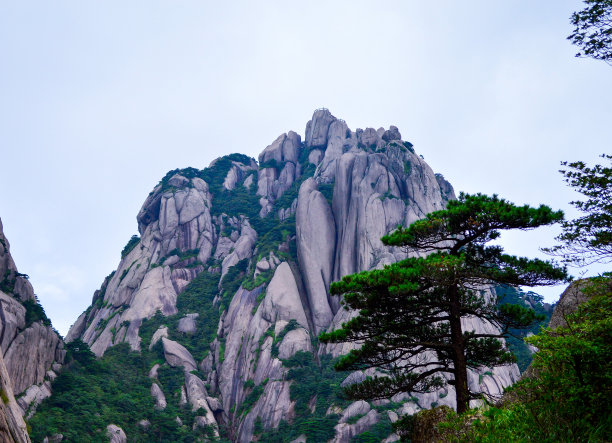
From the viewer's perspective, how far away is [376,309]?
544 inches

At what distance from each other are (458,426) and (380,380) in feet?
19.9

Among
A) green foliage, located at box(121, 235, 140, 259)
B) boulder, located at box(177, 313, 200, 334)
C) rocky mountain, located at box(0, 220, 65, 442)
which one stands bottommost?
rocky mountain, located at box(0, 220, 65, 442)

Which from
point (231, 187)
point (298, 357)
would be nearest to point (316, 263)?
point (298, 357)

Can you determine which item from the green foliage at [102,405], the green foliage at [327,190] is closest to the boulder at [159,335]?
the green foliage at [102,405]

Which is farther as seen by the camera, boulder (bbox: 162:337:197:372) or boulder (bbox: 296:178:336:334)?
boulder (bbox: 296:178:336:334)

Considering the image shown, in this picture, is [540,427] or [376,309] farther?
[376,309]

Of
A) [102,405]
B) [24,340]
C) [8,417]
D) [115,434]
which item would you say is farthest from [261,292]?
[8,417]

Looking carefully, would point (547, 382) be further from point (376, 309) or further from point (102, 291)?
point (102, 291)

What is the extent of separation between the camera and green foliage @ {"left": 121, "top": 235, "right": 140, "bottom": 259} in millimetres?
79963

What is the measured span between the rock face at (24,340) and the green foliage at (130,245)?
119 feet

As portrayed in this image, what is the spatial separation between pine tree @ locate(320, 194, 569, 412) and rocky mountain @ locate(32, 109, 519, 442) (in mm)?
25512

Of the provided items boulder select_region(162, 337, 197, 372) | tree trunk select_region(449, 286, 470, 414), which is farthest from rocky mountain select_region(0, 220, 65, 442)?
tree trunk select_region(449, 286, 470, 414)

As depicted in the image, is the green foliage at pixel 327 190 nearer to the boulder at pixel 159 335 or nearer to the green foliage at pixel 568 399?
the boulder at pixel 159 335

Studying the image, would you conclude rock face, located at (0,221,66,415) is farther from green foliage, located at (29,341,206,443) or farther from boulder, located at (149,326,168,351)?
boulder, located at (149,326,168,351)
